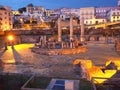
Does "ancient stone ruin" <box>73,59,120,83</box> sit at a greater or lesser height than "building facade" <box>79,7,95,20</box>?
lesser

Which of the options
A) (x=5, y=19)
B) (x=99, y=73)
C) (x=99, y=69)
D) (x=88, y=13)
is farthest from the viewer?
(x=88, y=13)

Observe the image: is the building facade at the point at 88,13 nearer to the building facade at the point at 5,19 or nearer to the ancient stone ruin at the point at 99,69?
the building facade at the point at 5,19

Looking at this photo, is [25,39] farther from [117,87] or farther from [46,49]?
[117,87]

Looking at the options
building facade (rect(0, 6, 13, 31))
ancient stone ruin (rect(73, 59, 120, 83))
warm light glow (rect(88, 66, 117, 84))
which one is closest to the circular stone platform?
ancient stone ruin (rect(73, 59, 120, 83))

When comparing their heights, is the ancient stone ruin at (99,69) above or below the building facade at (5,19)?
below

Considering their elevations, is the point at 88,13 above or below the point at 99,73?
above

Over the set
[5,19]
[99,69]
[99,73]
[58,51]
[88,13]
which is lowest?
[99,73]

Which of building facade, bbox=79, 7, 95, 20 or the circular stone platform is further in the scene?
building facade, bbox=79, 7, 95, 20

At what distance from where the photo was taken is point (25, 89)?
9.91m

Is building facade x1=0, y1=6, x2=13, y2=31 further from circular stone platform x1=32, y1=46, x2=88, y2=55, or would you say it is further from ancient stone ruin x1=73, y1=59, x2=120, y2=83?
ancient stone ruin x1=73, y1=59, x2=120, y2=83

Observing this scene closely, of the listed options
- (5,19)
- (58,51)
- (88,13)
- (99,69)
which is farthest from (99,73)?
(88,13)

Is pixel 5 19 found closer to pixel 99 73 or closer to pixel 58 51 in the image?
pixel 58 51

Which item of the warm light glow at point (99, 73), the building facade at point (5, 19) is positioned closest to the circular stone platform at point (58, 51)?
the warm light glow at point (99, 73)

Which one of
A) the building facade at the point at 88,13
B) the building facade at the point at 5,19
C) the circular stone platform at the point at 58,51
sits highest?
the building facade at the point at 88,13
